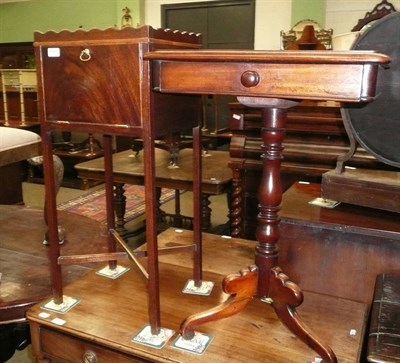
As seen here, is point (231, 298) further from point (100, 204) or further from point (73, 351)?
point (100, 204)

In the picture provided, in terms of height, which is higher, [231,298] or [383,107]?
[383,107]

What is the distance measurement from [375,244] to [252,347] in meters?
0.61

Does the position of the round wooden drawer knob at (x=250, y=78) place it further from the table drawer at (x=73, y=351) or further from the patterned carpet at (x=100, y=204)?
the patterned carpet at (x=100, y=204)

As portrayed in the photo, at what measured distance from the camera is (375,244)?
1.53 meters

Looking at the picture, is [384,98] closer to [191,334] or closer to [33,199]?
[191,334]

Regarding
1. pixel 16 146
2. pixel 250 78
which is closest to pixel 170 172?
pixel 16 146

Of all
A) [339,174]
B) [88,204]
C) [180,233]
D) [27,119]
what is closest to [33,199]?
[88,204]

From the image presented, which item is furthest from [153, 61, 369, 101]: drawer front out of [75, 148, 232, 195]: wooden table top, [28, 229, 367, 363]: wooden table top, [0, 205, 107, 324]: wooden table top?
[75, 148, 232, 195]: wooden table top

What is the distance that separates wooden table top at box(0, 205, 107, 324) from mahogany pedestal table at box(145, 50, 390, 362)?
2.16ft

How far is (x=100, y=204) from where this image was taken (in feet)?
16.0

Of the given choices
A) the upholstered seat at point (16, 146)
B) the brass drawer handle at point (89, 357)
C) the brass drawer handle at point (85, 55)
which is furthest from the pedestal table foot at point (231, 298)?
the upholstered seat at point (16, 146)

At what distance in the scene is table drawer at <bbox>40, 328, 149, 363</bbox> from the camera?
1.27m

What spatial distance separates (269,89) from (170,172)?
2.43m

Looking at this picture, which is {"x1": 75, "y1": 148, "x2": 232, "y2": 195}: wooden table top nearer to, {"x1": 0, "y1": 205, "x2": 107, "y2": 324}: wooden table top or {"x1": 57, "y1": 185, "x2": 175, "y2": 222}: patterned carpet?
{"x1": 57, "y1": 185, "x2": 175, "y2": 222}: patterned carpet
